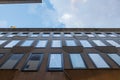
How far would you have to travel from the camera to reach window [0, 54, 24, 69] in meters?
18.4

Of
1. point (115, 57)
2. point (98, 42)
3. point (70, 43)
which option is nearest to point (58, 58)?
point (115, 57)

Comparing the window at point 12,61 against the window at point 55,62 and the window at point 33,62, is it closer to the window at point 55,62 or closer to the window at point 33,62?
the window at point 33,62

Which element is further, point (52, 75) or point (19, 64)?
point (19, 64)

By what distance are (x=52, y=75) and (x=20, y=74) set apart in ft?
8.80

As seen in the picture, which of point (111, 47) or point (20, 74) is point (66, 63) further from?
point (111, 47)

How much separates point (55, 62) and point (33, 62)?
7.19ft

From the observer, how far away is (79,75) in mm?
14391

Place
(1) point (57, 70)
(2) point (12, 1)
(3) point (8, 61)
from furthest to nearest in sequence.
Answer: (2) point (12, 1)
(3) point (8, 61)
(1) point (57, 70)

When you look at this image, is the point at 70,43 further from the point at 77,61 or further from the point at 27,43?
the point at 77,61

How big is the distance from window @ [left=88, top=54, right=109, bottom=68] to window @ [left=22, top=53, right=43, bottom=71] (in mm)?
5399

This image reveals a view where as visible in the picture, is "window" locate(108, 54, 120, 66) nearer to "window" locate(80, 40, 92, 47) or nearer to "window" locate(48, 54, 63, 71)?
"window" locate(80, 40, 92, 47)

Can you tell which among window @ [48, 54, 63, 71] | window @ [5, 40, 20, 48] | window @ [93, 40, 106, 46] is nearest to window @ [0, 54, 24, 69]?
window @ [48, 54, 63, 71]

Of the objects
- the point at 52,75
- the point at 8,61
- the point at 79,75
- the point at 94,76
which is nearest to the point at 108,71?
the point at 94,76

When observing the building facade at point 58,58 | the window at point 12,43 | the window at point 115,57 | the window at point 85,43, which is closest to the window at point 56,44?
the building facade at point 58,58
